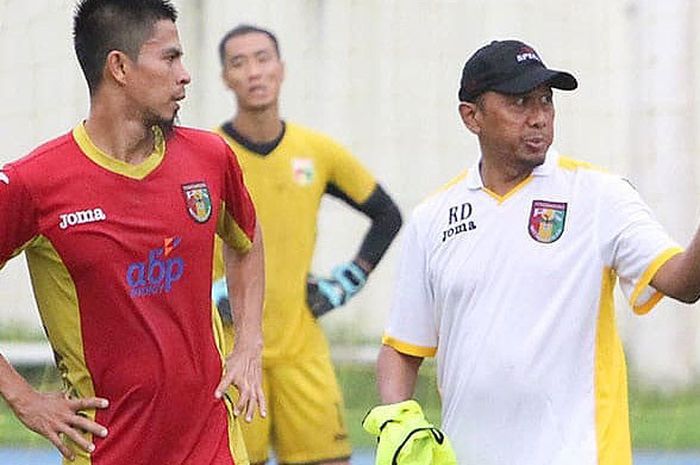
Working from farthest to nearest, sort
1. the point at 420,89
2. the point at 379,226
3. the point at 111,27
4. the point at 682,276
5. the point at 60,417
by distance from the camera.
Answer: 1. the point at 420,89
2. the point at 379,226
3. the point at 111,27
4. the point at 60,417
5. the point at 682,276

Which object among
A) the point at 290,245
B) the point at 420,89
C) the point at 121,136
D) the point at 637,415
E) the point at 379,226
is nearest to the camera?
the point at 121,136

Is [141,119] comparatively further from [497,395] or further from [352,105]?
[352,105]

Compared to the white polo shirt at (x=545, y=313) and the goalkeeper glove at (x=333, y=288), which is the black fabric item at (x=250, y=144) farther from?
the white polo shirt at (x=545, y=313)

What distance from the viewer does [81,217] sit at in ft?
15.0

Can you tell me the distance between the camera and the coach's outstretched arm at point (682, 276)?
4371 millimetres

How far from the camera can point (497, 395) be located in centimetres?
471

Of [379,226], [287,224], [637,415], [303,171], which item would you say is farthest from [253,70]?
[637,415]

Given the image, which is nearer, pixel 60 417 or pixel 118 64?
pixel 60 417

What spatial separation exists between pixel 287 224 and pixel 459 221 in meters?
2.28

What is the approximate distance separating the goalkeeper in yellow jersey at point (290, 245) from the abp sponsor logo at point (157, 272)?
2.09 metres

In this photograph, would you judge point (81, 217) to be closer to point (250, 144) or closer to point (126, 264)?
point (126, 264)

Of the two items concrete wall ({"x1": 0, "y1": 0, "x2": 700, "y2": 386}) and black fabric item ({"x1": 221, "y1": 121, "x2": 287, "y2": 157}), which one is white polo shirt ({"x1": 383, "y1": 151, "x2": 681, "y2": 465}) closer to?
black fabric item ({"x1": 221, "y1": 121, "x2": 287, "y2": 157})

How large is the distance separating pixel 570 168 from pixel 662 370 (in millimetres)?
4839

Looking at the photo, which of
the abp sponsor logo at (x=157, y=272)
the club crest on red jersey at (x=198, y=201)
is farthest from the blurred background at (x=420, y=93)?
the abp sponsor logo at (x=157, y=272)
